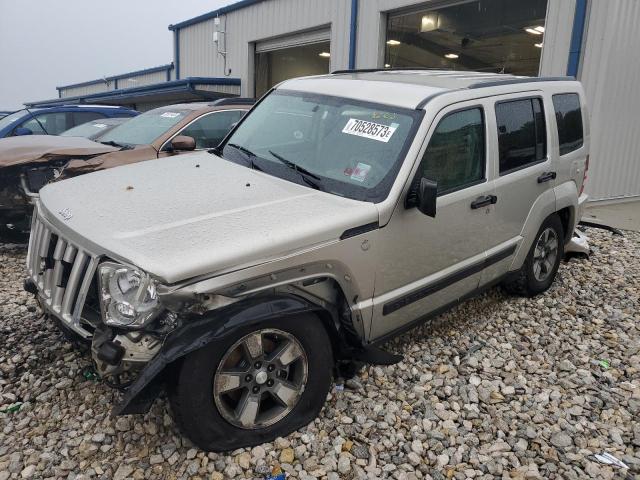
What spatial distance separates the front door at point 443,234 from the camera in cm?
299

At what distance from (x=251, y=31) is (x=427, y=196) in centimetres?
1329

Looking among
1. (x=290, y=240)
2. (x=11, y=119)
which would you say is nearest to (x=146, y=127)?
(x=11, y=119)

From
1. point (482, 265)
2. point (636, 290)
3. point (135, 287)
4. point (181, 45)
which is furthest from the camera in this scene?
point (181, 45)

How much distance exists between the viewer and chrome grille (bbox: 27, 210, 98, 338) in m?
2.49

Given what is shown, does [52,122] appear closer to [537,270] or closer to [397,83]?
[397,83]

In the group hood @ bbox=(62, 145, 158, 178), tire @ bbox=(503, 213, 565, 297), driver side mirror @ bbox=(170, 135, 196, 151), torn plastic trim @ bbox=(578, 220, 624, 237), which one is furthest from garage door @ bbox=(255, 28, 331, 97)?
tire @ bbox=(503, 213, 565, 297)

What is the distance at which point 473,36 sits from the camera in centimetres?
1238

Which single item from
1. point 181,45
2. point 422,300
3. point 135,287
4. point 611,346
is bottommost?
point 611,346

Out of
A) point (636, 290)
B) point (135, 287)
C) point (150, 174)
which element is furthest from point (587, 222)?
point (135, 287)

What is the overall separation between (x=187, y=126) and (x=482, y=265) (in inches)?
155

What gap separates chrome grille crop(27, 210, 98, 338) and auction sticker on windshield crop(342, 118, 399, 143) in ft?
5.65

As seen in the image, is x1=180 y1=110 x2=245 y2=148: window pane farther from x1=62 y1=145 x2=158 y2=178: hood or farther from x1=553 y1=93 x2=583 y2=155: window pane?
x1=553 y1=93 x2=583 y2=155: window pane

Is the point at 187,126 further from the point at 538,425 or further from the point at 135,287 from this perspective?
the point at 538,425

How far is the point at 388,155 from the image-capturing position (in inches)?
119
